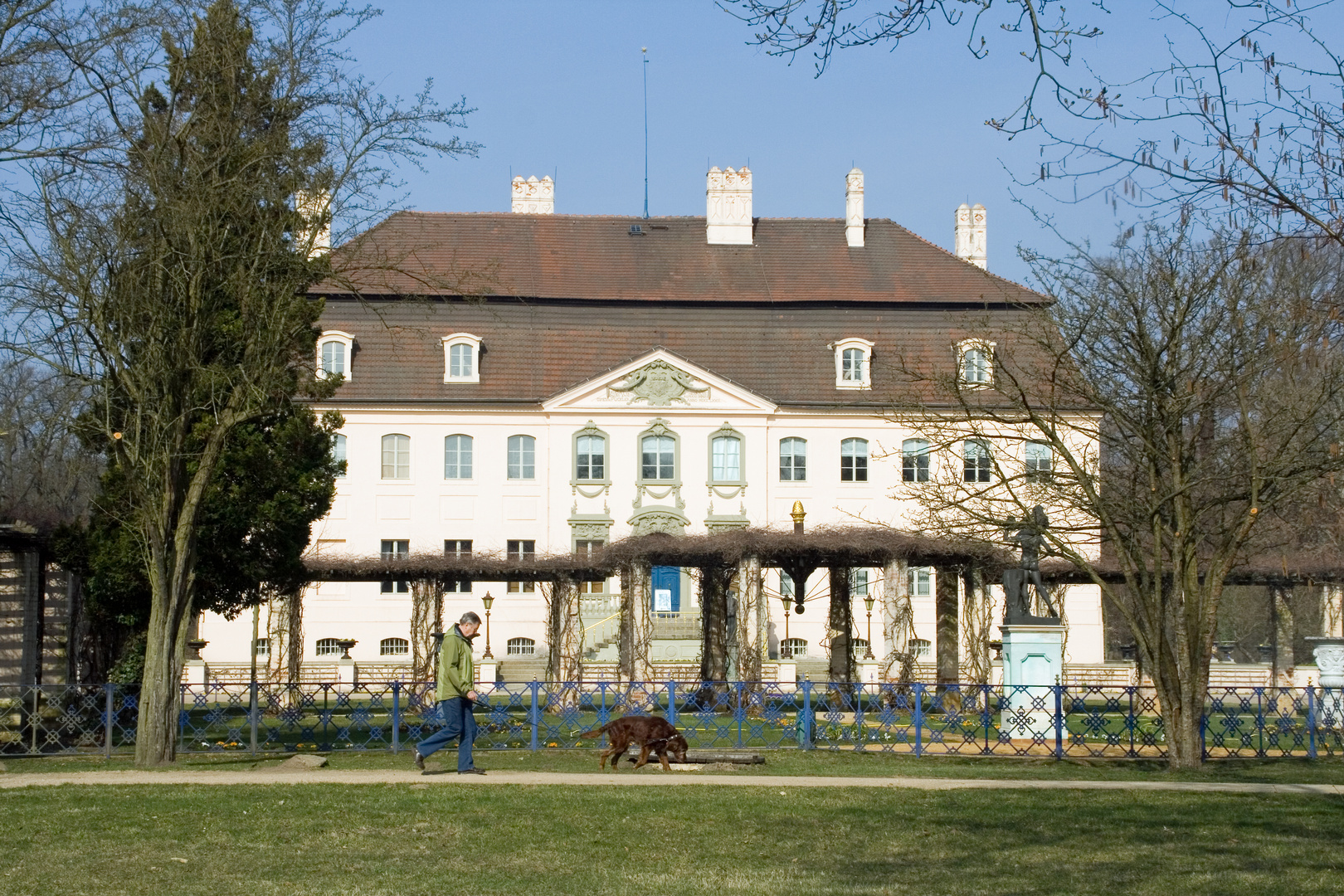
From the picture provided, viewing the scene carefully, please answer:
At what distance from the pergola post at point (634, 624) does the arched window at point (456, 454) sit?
1776 centimetres

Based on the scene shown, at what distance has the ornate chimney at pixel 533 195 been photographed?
2108 inches

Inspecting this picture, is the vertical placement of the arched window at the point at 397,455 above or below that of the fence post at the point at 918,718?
above

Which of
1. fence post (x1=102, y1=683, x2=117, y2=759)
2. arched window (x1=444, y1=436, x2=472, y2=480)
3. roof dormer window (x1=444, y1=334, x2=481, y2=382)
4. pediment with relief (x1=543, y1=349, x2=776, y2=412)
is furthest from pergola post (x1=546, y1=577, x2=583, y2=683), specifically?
roof dormer window (x1=444, y1=334, x2=481, y2=382)

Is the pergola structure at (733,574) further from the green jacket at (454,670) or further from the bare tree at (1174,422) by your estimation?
the green jacket at (454,670)

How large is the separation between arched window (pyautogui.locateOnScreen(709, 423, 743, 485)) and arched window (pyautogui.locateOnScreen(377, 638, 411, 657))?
10294 millimetres

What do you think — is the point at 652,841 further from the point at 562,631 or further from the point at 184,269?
the point at 562,631

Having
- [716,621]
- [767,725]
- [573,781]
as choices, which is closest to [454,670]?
[573,781]

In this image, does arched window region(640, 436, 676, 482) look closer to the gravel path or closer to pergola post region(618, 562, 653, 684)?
pergola post region(618, 562, 653, 684)

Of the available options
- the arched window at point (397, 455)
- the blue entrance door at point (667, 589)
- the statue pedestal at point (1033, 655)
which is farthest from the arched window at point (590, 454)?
the statue pedestal at point (1033, 655)

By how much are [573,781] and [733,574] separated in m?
16.4

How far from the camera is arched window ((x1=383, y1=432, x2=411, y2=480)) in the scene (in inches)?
1870

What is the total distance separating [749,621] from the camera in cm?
3066

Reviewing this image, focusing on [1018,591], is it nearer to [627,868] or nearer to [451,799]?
[451,799]

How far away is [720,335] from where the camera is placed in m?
48.6
